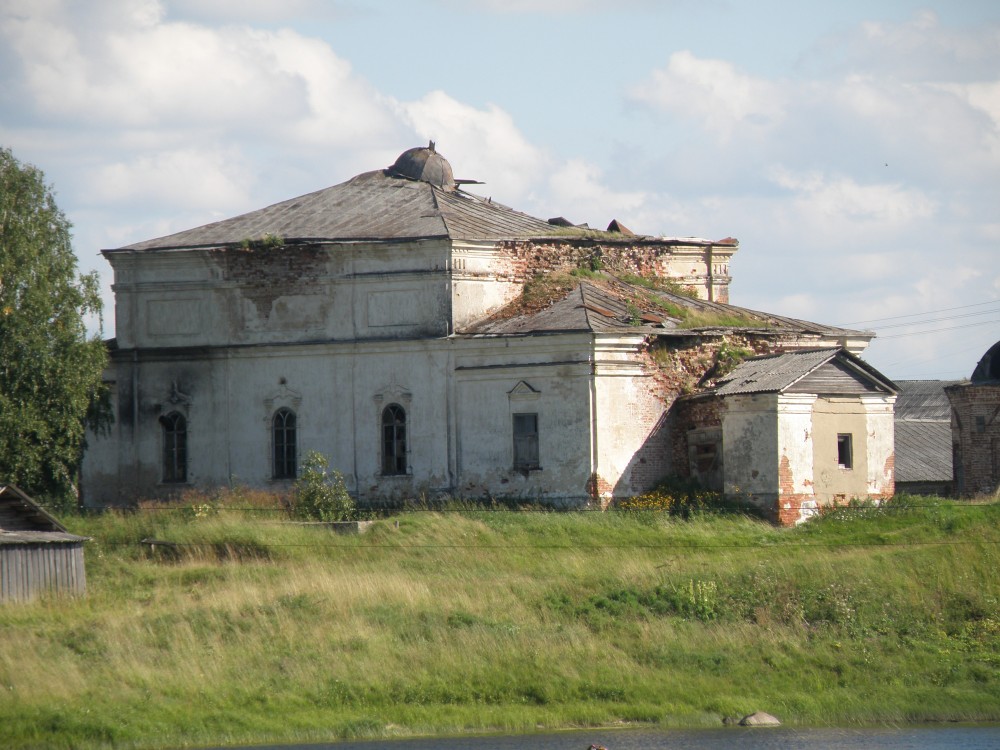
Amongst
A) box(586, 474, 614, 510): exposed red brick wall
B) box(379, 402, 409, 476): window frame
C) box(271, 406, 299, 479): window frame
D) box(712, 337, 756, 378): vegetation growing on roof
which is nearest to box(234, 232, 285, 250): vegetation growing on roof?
box(271, 406, 299, 479): window frame

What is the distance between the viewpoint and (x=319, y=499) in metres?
31.3

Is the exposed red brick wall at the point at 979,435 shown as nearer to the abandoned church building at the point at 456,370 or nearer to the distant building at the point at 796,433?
the abandoned church building at the point at 456,370

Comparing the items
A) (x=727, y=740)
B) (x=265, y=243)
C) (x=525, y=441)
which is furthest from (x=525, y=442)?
(x=727, y=740)

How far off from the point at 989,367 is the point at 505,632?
1911 cm

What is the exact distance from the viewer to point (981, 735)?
21.6m

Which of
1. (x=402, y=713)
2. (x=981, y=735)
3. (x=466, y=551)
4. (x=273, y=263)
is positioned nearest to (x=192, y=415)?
(x=273, y=263)

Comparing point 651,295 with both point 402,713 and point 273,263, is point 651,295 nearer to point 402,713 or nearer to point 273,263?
point 273,263

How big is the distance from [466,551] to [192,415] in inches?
359

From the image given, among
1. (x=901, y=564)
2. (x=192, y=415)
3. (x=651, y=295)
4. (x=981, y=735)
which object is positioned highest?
(x=651, y=295)

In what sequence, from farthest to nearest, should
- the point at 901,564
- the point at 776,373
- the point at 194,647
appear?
the point at 776,373 < the point at 901,564 < the point at 194,647

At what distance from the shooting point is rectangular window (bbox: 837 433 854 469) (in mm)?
31281

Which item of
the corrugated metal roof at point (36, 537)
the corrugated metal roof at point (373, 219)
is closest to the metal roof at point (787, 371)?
the corrugated metal roof at point (373, 219)

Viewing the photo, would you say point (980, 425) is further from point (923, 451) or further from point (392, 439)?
point (392, 439)

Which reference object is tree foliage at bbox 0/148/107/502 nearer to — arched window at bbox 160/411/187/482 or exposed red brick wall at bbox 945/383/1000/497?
arched window at bbox 160/411/187/482
